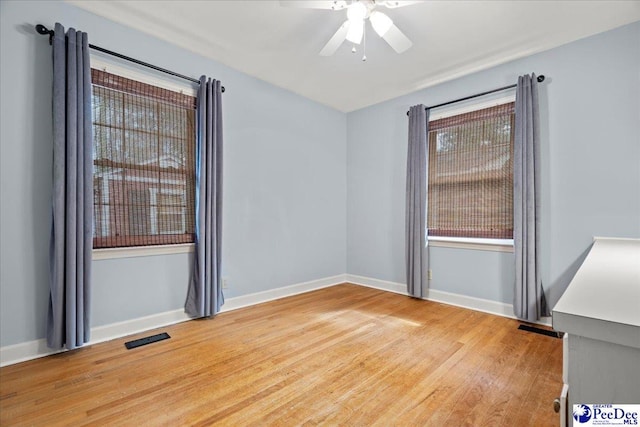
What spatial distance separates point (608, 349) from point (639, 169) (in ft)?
9.04

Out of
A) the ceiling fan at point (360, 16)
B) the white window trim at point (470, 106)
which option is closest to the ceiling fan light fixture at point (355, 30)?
the ceiling fan at point (360, 16)

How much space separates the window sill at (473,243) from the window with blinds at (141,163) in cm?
283

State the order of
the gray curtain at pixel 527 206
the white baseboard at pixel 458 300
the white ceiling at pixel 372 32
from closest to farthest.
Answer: the white ceiling at pixel 372 32 → the gray curtain at pixel 527 206 → the white baseboard at pixel 458 300

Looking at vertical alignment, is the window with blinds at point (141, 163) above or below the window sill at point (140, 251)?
above

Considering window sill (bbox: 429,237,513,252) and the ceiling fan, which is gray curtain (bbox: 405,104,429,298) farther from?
the ceiling fan

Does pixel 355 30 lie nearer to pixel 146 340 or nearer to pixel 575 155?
pixel 575 155

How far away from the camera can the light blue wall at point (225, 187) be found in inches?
85.0

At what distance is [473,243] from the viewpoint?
3.37 meters

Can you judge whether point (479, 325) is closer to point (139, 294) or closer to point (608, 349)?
point (608, 349)

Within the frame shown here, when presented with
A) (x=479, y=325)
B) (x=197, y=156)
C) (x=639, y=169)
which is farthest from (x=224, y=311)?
(x=639, y=169)

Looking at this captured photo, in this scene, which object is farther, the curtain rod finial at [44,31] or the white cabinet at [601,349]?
the curtain rod finial at [44,31]

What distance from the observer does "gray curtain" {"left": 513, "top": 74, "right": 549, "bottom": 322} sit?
9.37ft

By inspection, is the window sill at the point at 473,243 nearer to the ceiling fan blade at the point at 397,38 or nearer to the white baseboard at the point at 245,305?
the white baseboard at the point at 245,305

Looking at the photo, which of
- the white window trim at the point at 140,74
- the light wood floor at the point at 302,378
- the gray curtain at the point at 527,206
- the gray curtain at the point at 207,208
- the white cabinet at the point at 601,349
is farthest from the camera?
the gray curtain at the point at 207,208
